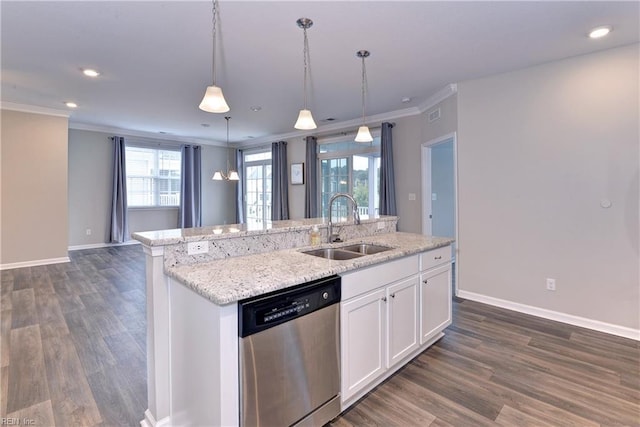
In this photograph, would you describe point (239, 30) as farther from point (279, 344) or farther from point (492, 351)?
point (492, 351)

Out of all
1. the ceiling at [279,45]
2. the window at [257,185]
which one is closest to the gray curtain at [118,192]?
the ceiling at [279,45]

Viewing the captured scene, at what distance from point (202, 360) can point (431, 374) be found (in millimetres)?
1680

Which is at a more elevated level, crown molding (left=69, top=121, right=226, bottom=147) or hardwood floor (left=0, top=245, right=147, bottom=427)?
crown molding (left=69, top=121, right=226, bottom=147)

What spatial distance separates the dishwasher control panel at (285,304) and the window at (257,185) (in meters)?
6.50

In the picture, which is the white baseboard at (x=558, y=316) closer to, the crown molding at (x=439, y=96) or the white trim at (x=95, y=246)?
the crown molding at (x=439, y=96)

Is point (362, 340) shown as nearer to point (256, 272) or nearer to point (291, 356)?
point (291, 356)

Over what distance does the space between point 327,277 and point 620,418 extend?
191 cm

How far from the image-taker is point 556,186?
3.20 metres

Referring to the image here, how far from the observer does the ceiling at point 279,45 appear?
2326 mm

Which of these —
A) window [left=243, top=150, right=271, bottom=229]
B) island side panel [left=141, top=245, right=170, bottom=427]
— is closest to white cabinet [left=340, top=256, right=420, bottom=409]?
island side panel [left=141, top=245, right=170, bottom=427]

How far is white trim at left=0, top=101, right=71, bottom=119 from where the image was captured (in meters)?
4.89

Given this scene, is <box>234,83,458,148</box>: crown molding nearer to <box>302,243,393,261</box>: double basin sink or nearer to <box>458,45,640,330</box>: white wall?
<box>458,45,640,330</box>: white wall

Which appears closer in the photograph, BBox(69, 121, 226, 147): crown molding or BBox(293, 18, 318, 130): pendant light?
BBox(293, 18, 318, 130): pendant light

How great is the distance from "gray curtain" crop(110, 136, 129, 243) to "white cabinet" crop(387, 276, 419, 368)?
6.90 metres
